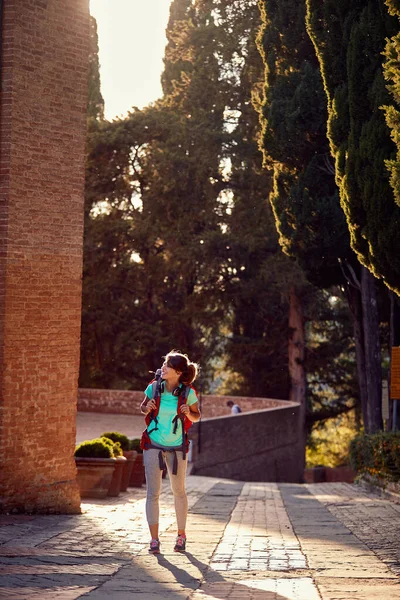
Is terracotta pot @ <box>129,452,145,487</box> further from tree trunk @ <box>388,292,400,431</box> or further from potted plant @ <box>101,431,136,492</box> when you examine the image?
tree trunk @ <box>388,292,400,431</box>

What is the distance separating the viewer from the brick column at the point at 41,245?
41.6 ft

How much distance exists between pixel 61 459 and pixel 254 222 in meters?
26.2

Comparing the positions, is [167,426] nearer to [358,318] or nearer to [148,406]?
[148,406]

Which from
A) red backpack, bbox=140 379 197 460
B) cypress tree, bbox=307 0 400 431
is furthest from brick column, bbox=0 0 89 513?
cypress tree, bbox=307 0 400 431

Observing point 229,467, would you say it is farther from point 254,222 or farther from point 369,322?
point 254,222

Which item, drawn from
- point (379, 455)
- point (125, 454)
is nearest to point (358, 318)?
point (379, 455)

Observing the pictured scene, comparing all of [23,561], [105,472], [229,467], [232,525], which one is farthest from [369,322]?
[23,561]

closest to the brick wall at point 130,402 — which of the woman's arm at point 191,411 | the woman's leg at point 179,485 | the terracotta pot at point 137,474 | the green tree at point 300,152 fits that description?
the green tree at point 300,152

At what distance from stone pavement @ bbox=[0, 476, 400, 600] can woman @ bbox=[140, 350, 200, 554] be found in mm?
589

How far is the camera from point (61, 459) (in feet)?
44.2

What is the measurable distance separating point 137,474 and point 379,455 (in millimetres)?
4502

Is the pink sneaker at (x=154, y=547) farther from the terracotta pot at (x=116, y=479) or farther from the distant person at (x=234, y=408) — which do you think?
the distant person at (x=234, y=408)

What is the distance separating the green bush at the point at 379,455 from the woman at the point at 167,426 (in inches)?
388

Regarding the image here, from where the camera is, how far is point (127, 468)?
17781mm
